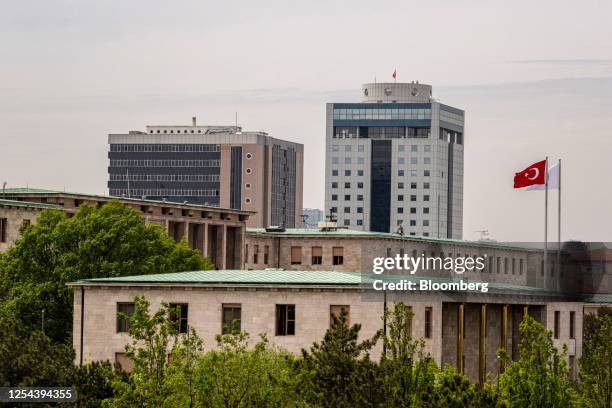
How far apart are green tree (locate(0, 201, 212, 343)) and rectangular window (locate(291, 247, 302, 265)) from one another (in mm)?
47520

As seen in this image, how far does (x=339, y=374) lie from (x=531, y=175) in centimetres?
4497

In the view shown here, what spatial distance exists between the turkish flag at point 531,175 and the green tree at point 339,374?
40.1m

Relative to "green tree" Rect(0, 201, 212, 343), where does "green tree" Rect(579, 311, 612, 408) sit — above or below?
below

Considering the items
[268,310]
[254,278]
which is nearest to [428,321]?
[268,310]

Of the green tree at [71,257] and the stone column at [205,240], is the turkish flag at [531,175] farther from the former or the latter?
the stone column at [205,240]

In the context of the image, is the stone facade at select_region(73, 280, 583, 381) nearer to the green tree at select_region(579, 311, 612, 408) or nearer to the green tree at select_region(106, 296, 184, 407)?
the green tree at select_region(579, 311, 612, 408)

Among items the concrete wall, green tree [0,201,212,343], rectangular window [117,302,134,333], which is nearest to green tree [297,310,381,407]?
rectangular window [117,302,134,333]

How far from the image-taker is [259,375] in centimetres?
7369

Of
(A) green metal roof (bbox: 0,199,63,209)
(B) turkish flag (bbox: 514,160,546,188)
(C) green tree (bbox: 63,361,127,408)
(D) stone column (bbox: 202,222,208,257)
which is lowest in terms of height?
(C) green tree (bbox: 63,361,127,408)

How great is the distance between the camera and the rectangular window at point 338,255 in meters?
184

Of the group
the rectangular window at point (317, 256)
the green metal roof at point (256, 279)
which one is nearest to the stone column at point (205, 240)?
the rectangular window at point (317, 256)

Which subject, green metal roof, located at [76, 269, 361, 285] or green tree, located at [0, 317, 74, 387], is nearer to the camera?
green tree, located at [0, 317, 74, 387]

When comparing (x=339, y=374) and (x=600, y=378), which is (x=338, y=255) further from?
(x=339, y=374)

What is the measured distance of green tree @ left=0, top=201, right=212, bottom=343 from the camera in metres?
128
